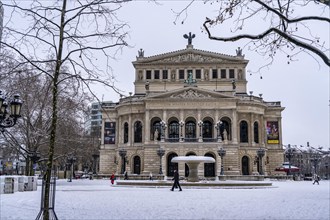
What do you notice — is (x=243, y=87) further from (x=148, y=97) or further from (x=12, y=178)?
(x=12, y=178)

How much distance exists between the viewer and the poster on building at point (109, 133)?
62812 mm

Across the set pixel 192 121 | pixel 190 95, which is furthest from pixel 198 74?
pixel 192 121

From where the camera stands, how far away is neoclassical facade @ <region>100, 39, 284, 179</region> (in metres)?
54.6

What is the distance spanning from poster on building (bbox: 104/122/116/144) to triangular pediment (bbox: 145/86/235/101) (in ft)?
32.4

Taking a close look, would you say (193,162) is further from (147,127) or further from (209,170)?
(147,127)

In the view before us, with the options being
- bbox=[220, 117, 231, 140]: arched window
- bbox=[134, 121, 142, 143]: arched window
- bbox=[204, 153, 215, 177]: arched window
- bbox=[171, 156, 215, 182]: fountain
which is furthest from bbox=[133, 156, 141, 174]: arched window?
bbox=[171, 156, 215, 182]: fountain

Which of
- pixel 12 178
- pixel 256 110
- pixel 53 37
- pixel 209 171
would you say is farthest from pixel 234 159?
pixel 53 37

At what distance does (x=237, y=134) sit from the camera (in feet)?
190

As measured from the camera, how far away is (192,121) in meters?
59.5

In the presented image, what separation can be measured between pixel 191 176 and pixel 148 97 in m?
23.1

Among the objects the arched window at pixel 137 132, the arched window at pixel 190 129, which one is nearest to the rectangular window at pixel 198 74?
the arched window at pixel 190 129

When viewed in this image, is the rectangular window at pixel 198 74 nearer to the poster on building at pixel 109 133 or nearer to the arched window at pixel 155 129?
the arched window at pixel 155 129

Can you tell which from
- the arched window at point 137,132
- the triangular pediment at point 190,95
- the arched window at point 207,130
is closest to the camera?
the triangular pediment at point 190,95

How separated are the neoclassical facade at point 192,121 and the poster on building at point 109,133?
0.53 feet
